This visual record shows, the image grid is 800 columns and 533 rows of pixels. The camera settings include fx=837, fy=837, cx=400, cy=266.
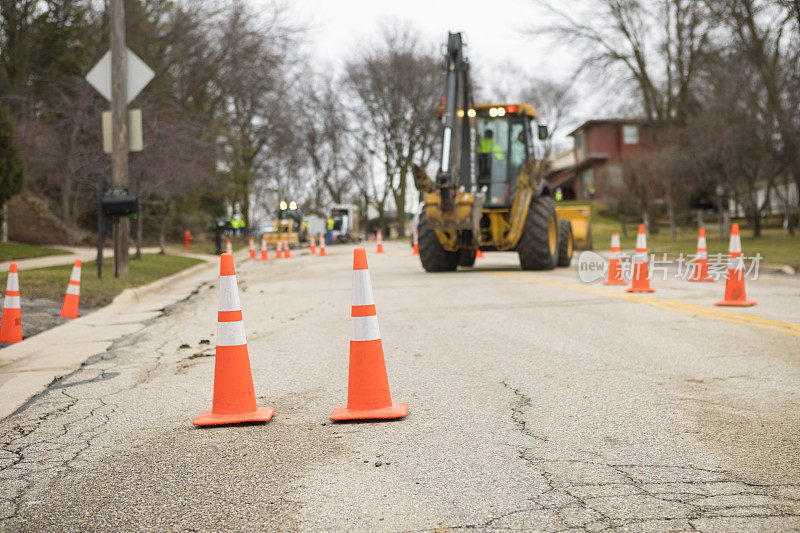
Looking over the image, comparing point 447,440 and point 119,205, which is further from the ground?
point 119,205

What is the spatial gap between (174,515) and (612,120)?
199 feet

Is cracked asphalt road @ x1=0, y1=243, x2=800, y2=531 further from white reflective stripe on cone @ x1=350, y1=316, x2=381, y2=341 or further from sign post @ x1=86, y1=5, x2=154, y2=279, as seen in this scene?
sign post @ x1=86, y1=5, x2=154, y2=279

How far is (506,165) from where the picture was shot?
18.2 meters

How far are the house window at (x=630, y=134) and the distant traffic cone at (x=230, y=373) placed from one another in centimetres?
5919

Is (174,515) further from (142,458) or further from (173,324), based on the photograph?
(173,324)

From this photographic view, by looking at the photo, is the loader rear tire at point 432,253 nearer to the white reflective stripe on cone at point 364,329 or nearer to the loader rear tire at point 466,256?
the loader rear tire at point 466,256

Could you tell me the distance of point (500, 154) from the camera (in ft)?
60.1

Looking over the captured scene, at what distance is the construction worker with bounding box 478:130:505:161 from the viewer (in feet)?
60.0

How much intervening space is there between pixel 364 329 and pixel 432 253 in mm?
13173

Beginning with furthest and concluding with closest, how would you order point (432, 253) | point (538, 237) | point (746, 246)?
point (746, 246), point (432, 253), point (538, 237)

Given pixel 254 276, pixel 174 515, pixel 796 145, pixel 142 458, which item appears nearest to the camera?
pixel 174 515

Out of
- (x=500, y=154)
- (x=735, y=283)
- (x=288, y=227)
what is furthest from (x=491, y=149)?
(x=288, y=227)

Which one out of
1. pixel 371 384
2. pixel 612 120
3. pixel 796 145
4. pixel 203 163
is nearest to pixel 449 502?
pixel 371 384

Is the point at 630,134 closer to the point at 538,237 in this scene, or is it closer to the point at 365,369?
the point at 538,237
